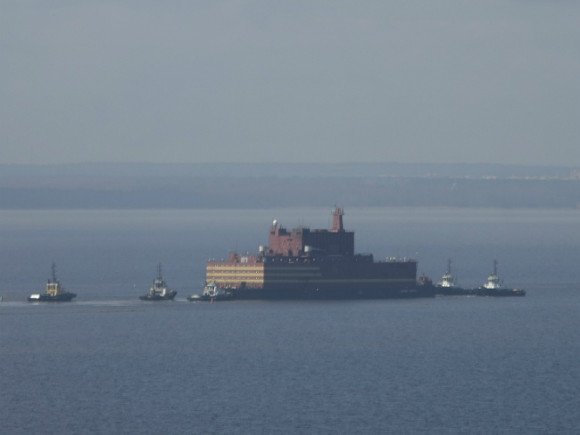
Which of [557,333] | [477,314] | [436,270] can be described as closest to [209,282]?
[477,314]

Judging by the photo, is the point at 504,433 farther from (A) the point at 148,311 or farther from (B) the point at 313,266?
(B) the point at 313,266

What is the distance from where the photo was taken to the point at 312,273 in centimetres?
12756

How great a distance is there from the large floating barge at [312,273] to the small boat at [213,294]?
0.75m

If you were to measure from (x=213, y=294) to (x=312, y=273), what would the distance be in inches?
309

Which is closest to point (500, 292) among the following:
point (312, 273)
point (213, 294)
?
point (312, 273)

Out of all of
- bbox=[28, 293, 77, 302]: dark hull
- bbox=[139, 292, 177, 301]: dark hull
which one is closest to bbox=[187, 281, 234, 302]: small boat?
bbox=[139, 292, 177, 301]: dark hull

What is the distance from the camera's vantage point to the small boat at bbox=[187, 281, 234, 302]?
122m

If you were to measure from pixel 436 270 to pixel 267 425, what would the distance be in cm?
9343

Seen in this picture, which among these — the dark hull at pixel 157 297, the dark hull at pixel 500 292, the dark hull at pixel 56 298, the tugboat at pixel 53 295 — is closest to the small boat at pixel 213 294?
the dark hull at pixel 157 297

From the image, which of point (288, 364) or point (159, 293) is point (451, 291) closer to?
point (159, 293)

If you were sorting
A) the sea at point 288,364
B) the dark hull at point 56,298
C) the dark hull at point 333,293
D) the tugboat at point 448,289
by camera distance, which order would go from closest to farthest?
the sea at point 288,364
the dark hull at point 56,298
the dark hull at point 333,293
the tugboat at point 448,289

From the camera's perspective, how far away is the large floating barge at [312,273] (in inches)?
4968

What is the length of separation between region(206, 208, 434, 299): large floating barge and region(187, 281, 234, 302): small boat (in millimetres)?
753

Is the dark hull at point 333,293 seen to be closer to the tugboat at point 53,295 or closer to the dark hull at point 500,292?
the dark hull at point 500,292
